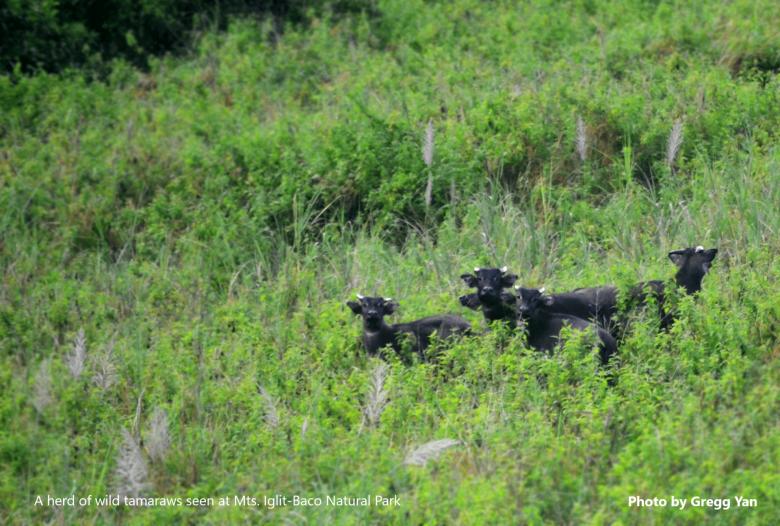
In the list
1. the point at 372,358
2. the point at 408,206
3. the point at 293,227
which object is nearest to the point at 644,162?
the point at 408,206

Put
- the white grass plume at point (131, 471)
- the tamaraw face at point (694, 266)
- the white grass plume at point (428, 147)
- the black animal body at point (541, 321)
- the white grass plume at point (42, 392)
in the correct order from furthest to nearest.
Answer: the white grass plume at point (428, 147) → the tamaraw face at point (694, 266) → the black animal body at point (541, 321) → the white grass plume at point (42, 392) → the white grass plume at point (131, 471)

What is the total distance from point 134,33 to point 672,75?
904 cm

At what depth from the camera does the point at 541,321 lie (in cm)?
998

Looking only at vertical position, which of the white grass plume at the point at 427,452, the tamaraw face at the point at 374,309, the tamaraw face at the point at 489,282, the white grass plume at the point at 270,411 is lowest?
the white grass plume at the point at 270,411

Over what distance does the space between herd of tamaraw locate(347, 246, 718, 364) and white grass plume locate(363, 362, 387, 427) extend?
1216 mm

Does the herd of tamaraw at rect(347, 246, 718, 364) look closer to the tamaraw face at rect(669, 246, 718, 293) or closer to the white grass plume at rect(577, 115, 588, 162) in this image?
the tamaraw face at rect(669, 246, 718, 293)

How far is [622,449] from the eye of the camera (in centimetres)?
801

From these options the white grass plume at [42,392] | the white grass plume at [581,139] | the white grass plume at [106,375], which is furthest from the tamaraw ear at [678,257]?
the white grass plume at [42,392]

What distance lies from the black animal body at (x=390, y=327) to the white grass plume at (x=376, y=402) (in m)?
1.50

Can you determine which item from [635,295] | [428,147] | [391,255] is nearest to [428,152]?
[428,147]

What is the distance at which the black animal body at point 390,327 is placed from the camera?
34.4 ft

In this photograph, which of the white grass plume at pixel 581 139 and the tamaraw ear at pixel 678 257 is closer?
the tamaraw ear at pixel 678 257

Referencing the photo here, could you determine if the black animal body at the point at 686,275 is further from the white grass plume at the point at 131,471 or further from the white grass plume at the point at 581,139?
the white grass plume at the point at 131,471

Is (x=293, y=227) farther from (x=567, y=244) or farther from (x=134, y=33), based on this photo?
(x=134, y=33)
